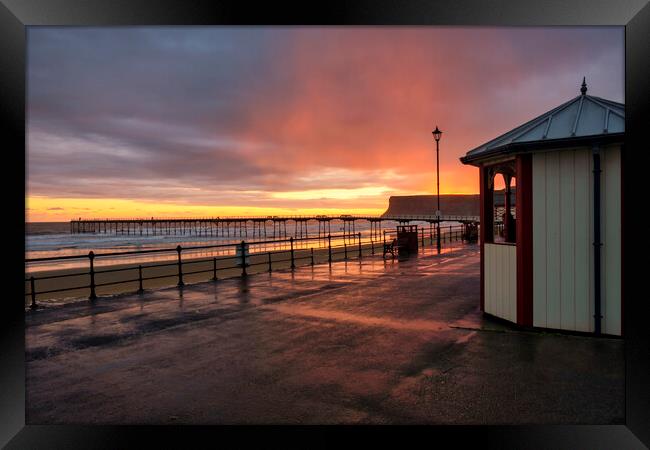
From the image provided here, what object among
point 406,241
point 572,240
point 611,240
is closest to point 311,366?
point 572,240

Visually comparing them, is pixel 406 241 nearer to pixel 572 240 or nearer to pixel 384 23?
pixel 572 240

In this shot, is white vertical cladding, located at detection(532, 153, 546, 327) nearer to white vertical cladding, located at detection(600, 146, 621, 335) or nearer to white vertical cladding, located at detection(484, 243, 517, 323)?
white vertical cladding, located at detection(484, 243, 517, 323)

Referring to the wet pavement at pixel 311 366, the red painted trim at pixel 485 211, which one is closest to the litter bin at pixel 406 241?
the wet pavement at pixel 311 366

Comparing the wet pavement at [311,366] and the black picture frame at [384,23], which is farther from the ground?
the black picture frame at [384,23]

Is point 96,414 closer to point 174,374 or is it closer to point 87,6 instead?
point 174,374

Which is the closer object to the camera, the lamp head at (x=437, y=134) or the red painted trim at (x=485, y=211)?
the red painted trim at (x=485, y=211)

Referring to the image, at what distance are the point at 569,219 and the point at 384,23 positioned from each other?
5.16 m

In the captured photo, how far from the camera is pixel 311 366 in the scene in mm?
5746

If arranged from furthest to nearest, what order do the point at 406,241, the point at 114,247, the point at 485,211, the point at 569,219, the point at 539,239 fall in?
the point at 114,247 → the point at 406,241 → the point at 485,211 → the point at 539,239 → the point at 569,219

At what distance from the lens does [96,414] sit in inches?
175

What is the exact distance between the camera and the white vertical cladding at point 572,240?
6645 mm

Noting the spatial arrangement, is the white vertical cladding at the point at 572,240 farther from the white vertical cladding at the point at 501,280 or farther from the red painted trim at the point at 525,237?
the white vertical cladding at the point at 501,280

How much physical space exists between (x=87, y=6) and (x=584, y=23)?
4.68 meters

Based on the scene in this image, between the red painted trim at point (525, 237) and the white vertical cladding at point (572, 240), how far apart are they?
80 millimetres
